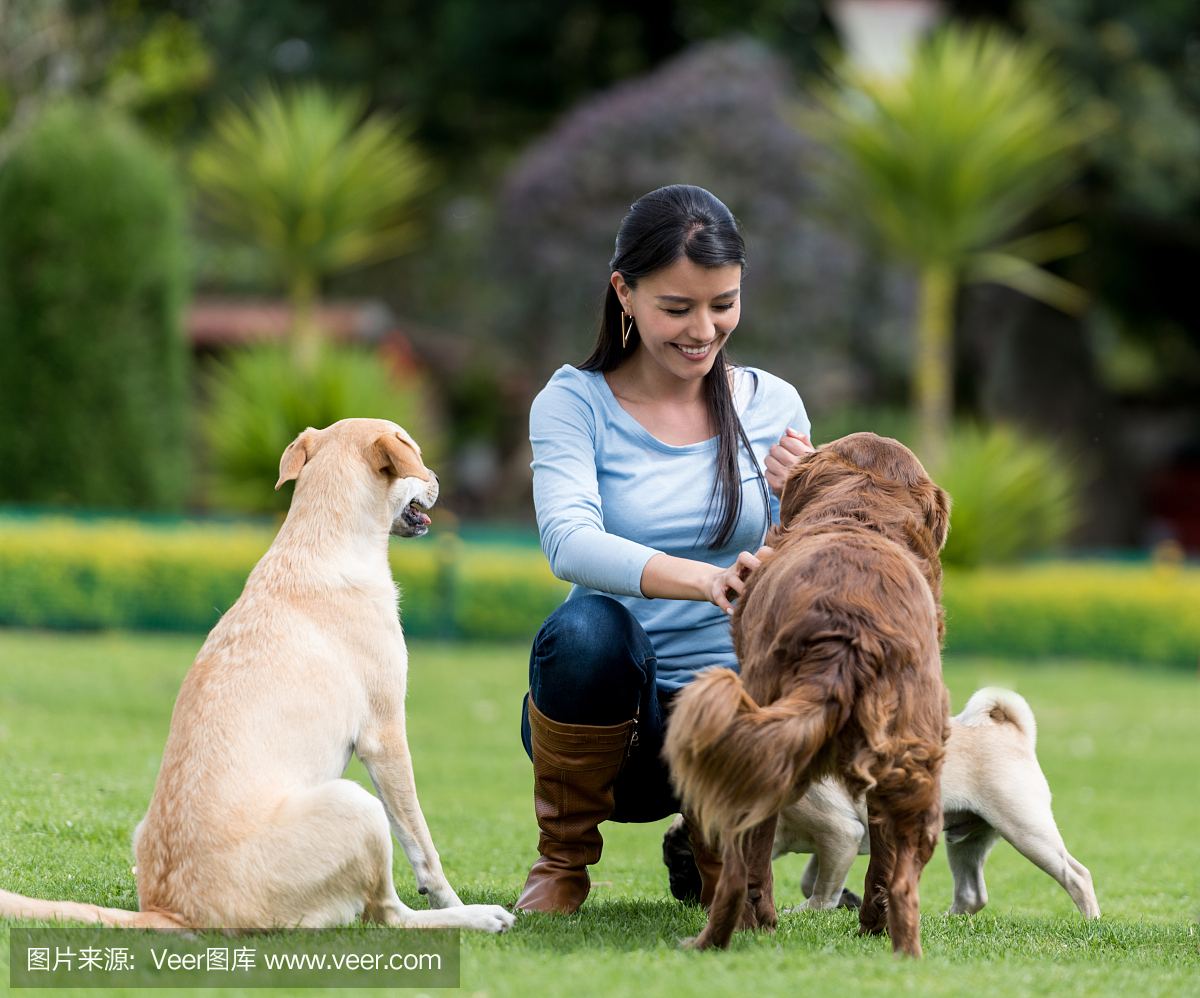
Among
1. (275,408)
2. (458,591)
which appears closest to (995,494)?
(458,591)

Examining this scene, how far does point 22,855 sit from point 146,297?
30.9 ft

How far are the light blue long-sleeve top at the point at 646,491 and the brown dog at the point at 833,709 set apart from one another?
0.60 metres

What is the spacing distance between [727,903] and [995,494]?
961 centimetres

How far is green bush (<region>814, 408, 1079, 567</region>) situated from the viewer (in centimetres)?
1186

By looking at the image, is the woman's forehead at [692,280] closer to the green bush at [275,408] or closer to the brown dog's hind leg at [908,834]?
the brown dog's hind leg at [908,834]

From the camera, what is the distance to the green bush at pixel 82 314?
464 inches

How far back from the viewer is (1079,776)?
7.36 metres

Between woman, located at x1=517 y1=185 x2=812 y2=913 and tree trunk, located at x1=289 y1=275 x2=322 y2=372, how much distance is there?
26.6 ft

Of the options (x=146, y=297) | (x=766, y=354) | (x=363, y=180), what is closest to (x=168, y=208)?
(x=146, y=297)

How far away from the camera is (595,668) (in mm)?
3494

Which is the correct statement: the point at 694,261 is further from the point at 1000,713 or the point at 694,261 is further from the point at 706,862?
the point at 1000,713

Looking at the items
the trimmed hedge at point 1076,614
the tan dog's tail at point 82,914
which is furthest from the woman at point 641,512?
the trimmed hedge at point 1076,614

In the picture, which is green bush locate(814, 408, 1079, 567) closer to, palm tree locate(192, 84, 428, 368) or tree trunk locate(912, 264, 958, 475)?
tree trunk locate(912, 264, 958, 475)

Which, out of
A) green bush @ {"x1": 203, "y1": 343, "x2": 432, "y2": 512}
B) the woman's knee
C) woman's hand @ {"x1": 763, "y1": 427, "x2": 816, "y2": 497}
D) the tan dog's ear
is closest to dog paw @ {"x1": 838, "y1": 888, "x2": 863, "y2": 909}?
the woman's knee
